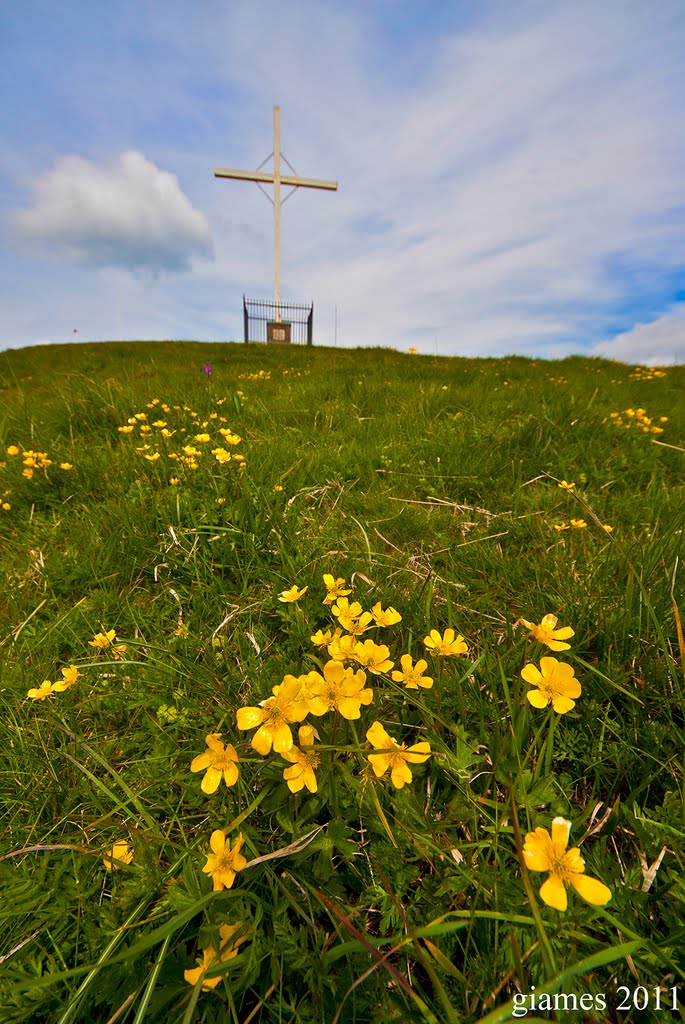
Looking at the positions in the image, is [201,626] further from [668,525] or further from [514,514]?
[668,525]

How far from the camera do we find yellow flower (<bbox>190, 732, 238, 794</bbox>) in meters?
0.90

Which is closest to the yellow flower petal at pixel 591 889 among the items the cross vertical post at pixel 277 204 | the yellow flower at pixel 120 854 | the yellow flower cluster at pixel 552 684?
the yellow flower cluster at pixel 552 684

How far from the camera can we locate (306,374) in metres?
6.82

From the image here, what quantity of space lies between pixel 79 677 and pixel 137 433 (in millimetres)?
2507

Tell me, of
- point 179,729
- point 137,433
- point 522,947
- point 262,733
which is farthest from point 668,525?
point 137,433

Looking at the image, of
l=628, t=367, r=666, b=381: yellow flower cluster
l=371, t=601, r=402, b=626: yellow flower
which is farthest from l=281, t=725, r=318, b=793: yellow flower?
l=628, t=367, r=666, b=381: yellow flower cluster

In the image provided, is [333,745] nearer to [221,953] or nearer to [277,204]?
[221,953]

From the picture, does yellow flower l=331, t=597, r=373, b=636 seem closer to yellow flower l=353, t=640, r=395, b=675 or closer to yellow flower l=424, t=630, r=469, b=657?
yellow flower l=353, t=640, r=395, b=675

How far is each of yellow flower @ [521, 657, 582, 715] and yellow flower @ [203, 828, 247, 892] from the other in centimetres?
72

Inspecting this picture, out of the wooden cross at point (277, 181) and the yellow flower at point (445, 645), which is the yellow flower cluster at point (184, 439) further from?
the wooden cross at point (277, 181)

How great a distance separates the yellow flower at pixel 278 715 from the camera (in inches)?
34.9

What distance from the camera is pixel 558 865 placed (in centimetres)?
79

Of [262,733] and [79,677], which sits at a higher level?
[262,733]

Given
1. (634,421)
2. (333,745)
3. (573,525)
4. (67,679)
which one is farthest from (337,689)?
(634,421)
